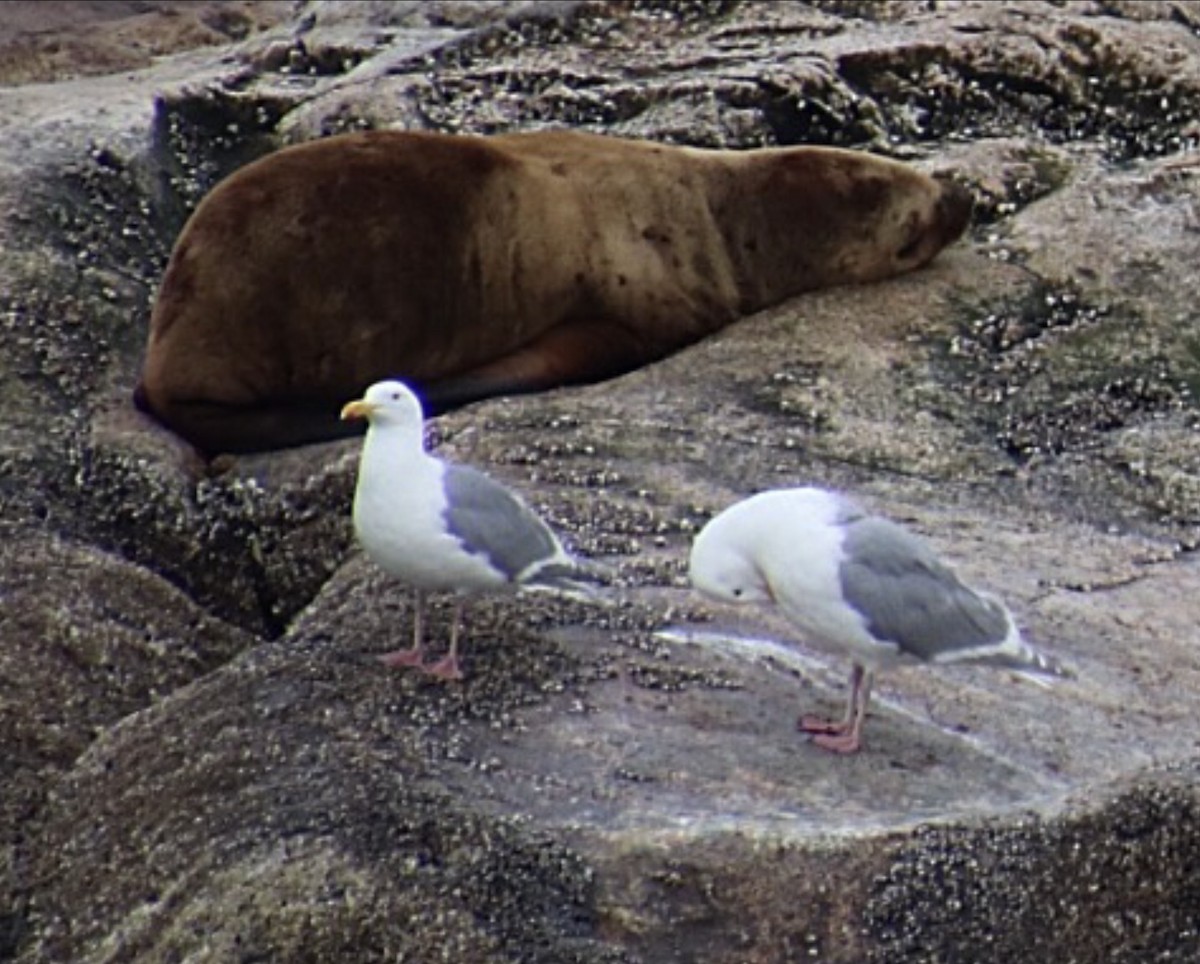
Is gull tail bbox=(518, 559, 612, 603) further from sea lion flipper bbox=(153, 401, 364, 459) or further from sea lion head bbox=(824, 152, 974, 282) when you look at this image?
sea lion head bbox=(824, 152, 974, 282)

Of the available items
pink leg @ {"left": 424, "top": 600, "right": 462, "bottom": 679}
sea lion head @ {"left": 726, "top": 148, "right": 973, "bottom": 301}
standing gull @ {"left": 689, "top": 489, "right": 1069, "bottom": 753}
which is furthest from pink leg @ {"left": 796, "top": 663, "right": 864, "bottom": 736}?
sea lion head @ {"left": 726, "top": 148, "right": 973, "bottom": 301}

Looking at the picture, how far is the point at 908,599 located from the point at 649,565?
4.07 ft

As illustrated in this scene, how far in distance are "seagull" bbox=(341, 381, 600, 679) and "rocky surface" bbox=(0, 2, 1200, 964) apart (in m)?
0.18

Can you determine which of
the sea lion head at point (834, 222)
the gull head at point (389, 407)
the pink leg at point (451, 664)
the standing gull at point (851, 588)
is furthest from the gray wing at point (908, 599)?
the sea lion head at point (834, 222)

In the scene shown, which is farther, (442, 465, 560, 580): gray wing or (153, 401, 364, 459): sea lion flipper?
(153, 401, 364, 459): sea lion flipper

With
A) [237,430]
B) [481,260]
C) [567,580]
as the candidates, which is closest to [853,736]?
[567,580]

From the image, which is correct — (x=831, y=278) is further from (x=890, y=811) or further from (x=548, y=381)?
(x=890, y=811)

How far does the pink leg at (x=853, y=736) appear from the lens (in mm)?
5129

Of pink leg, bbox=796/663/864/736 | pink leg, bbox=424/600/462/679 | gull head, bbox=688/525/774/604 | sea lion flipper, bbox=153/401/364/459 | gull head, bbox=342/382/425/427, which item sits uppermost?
gull head, bbox=342/382/425/427

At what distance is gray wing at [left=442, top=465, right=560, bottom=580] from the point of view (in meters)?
5.23

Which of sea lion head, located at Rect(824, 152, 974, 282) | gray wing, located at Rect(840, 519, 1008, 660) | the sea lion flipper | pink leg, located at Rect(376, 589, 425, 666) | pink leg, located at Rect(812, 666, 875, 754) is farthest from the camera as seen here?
sea lion head, located at Rect(824, 152, 974, 282)

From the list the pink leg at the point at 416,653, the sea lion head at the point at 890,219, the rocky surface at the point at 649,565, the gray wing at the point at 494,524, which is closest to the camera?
the rocky surface at the point at 649,565

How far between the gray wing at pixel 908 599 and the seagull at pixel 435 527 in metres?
0.65

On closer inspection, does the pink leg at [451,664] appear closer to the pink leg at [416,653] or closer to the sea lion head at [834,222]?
the pink leg at [416,653]
